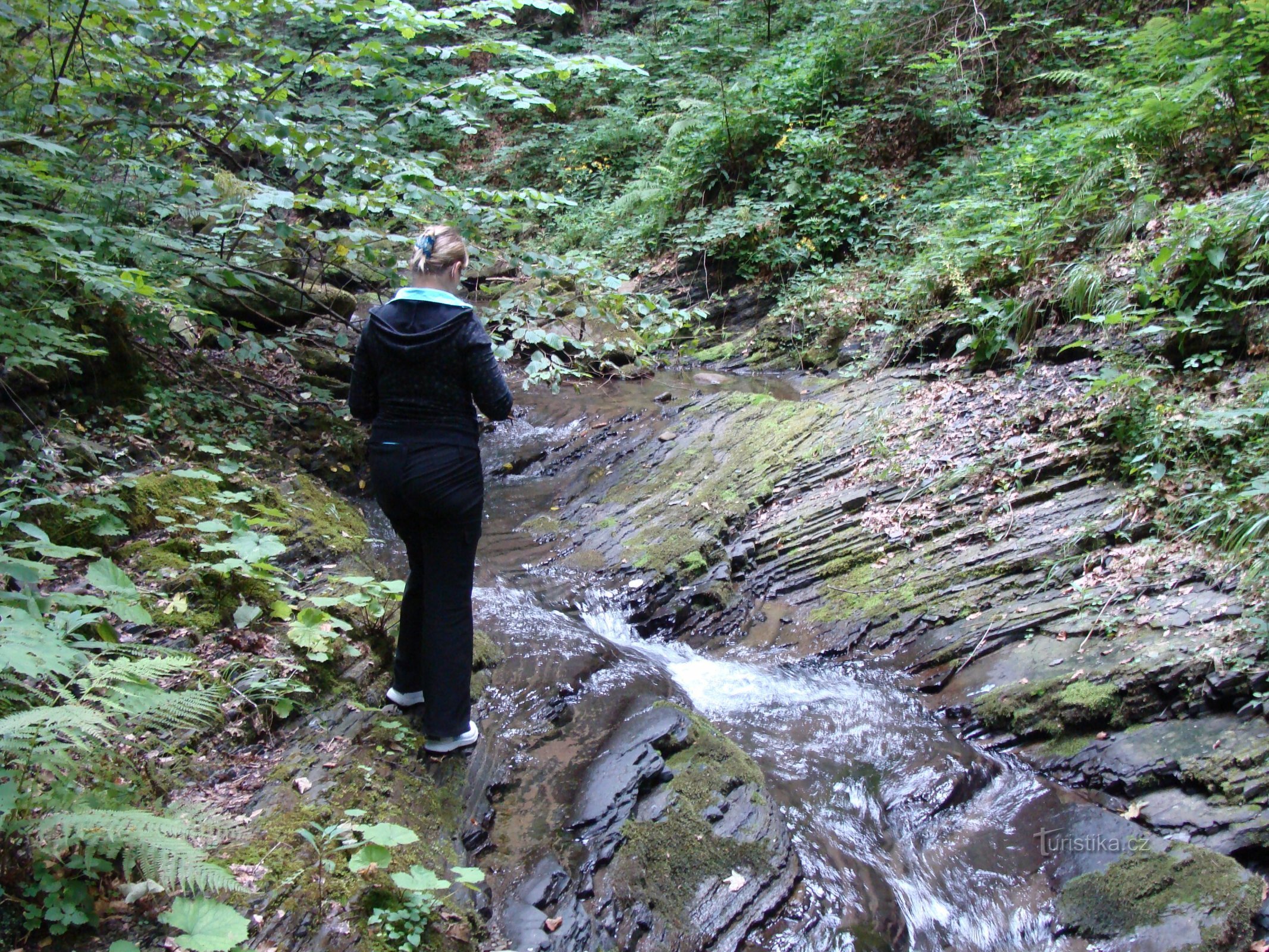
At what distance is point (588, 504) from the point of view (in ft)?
24.8

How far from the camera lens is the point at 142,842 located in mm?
1987

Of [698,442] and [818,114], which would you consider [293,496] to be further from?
[818,114]

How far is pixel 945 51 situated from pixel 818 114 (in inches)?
79.4

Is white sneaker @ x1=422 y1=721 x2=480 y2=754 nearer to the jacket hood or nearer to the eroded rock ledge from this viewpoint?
the jacket hood

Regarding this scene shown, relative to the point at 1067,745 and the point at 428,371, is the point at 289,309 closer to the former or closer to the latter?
the point at 428,371

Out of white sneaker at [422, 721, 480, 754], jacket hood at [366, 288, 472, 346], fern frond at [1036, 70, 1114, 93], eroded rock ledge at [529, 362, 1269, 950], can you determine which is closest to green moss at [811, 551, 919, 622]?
eroded rock ledge at [529, 362, 1269, 950]

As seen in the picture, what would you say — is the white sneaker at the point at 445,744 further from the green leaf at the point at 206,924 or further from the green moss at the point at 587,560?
the green moss at the point at 587,560

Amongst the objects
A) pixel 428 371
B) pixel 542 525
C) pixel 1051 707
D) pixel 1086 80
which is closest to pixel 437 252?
pixel 428 371

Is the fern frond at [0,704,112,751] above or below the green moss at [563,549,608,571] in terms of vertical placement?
above

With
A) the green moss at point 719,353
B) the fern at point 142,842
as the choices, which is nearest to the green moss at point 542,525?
the green moss at point 719,353

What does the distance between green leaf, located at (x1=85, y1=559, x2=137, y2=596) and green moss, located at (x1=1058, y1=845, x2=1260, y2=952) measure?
4.02 metres

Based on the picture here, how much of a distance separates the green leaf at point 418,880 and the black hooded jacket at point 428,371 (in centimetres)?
161

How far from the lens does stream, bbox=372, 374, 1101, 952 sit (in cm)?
315

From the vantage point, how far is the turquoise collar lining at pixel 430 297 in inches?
124
